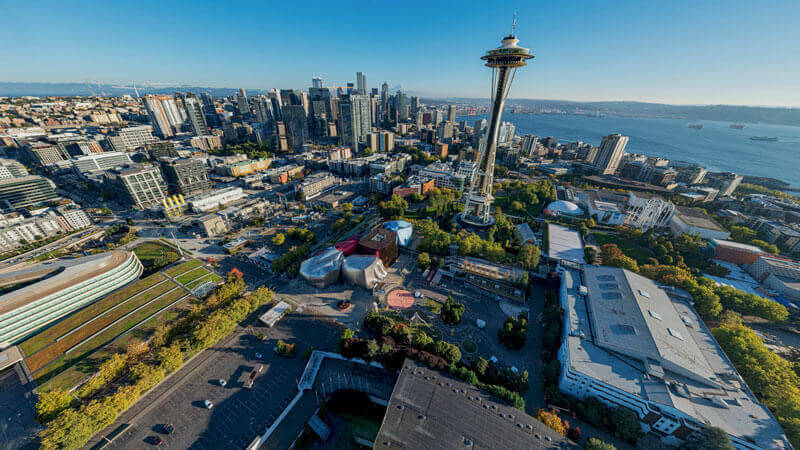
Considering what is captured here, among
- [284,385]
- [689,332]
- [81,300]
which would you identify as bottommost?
[284,385]

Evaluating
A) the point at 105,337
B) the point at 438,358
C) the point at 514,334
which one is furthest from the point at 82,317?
the point at 514,334

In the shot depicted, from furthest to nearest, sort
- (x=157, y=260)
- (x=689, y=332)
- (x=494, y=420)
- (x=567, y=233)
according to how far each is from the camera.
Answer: (x=567, y=233), (x=157, y=260), (x=689, y=332), (x=494, y=420)

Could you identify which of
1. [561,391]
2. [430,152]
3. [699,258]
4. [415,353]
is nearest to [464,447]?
[415,353]

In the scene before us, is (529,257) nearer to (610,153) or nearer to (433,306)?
(433,306)

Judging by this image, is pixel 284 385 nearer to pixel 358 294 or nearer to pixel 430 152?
pixel 358 294

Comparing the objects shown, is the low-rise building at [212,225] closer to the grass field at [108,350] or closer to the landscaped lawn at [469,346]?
the grass field at [108,350]

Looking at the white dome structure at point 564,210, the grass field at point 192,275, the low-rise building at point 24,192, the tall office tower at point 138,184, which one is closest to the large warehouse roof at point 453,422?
the grass field at point 192,275
